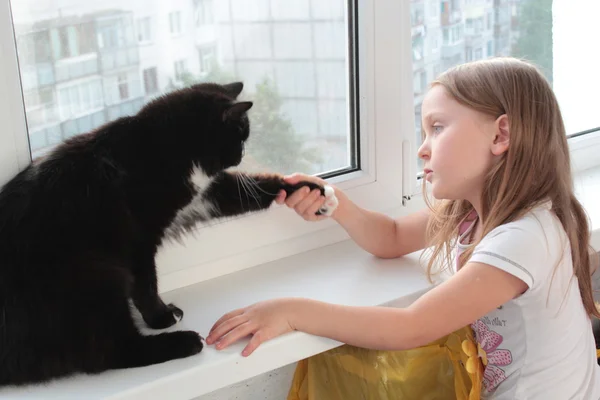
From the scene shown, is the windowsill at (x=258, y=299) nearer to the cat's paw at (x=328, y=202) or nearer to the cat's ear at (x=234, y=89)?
the cat's paw at (x=328, y=202)

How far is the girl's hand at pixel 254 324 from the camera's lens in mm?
984

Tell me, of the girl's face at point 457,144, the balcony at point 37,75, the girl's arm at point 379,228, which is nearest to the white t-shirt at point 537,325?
the girl's face at point 457,144

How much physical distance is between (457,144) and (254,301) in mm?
415

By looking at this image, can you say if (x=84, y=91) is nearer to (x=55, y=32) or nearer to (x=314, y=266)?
(x=55, y=32)

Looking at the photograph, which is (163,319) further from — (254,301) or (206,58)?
(206,58)

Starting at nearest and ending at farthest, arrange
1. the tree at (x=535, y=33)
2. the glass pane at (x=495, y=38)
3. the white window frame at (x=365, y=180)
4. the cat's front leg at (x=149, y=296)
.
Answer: the cat's front leg at (x=149, y=296) < the white window frame at (x=365, y=180) < the glass pane at (x=495, y=38) < the tree at (x=535, y=33)

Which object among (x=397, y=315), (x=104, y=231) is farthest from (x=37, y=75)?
(x=397, y=315)

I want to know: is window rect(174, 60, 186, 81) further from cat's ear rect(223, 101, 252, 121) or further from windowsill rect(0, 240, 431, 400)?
windowsill rect(0, 240, 431, 400)

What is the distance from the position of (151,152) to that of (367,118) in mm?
544

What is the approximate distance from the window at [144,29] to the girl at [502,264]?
33 centimetres

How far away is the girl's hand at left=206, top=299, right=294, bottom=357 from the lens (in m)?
0.98

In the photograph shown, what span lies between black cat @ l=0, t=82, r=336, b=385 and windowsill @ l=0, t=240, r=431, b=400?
0.02 meters

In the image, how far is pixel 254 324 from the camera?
1000mm

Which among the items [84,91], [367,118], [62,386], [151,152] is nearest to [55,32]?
[84,91]
